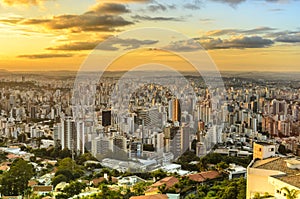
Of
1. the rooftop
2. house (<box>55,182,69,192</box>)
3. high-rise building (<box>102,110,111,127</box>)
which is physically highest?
high-rise building (<box>102,110,111,127</box>)

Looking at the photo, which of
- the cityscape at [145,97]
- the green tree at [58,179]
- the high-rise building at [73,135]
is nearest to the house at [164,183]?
the cityscape at [145,97]

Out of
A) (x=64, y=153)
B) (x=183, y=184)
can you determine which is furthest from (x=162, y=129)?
(x=64, y=153)

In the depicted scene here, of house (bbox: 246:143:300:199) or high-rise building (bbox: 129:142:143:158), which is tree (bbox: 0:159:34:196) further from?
house (bbox: 246:143:300:199)

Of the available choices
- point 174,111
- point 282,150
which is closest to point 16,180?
point 174,111

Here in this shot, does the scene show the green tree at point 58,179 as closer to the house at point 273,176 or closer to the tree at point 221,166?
the tree at point 221,166

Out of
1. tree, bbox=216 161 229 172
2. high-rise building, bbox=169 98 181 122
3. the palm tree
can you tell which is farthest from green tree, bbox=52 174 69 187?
the palm tree

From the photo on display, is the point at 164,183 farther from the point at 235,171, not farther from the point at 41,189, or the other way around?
the point at 41,189
